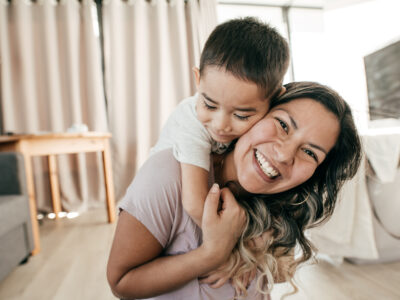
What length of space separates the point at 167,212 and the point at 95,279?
1.17 m

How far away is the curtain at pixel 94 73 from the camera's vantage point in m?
2.72

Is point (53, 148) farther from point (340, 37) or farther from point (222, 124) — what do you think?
point (340, 37)

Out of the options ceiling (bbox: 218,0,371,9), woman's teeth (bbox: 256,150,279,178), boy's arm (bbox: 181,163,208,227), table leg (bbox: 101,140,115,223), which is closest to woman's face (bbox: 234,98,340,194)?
woman's teeth (bbox: 256,150,279,178)

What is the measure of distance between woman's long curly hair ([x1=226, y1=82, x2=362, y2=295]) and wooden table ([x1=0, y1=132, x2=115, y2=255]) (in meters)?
1.57

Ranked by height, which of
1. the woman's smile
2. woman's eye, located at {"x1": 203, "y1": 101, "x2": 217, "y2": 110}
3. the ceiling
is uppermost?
the ceiling

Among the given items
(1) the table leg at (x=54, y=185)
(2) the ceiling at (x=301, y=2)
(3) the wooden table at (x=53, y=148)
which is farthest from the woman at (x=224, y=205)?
(2) the ceiling at (x=301, y=2)

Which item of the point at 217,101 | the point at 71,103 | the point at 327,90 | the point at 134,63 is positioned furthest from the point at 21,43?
the point at 327,90

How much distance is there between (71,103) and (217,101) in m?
2.61

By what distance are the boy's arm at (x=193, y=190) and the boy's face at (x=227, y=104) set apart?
14 centimetres

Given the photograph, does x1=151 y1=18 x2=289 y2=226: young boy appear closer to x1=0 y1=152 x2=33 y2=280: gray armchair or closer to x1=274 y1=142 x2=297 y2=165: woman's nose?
x1=274 y1=142 x2=297 y2=165: woman's nose

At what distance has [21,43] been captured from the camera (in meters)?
2.69

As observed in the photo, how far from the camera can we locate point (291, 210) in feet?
2.58

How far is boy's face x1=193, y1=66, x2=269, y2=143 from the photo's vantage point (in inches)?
25.2

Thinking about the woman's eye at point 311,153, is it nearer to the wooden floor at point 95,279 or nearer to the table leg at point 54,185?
the wooden floor at point 95,279
